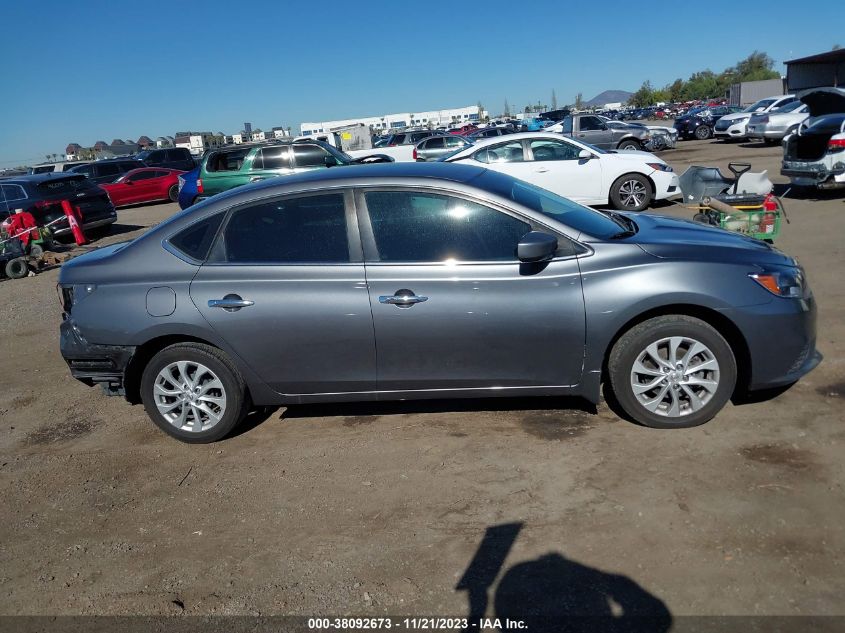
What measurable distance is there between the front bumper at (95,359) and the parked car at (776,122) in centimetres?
2541

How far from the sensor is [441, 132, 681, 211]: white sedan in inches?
448

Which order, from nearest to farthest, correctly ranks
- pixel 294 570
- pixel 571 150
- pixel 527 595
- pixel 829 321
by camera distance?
1. pixel 527 595
2. pixel 294 570
3. pixel 829 321
4. pixel 571 150

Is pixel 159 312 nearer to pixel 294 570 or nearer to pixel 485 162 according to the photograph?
pixel 294 570

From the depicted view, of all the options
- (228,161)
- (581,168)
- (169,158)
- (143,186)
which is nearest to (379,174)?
(581,168)

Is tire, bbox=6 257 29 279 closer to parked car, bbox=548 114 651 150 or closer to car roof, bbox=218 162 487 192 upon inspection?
car roof, bbox=218 162 487 192

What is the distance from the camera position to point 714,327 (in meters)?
3.99

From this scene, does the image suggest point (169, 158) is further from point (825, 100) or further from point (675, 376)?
point (675, 376)

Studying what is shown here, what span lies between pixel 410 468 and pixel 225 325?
1494 mm

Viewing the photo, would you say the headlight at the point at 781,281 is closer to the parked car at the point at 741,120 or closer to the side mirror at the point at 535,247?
the side mirror at the point at 535,247

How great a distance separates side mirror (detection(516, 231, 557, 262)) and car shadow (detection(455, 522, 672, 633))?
1612 mm

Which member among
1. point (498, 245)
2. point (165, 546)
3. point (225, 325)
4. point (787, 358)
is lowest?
point (165, 546)

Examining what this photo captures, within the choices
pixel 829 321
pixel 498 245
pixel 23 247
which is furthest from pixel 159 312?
pixel 23 247

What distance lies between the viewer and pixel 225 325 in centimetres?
416

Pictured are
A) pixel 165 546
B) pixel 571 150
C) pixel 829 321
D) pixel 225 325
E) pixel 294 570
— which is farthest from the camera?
pixel 571 150
